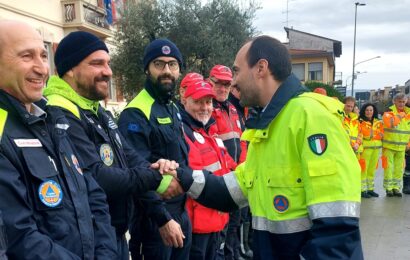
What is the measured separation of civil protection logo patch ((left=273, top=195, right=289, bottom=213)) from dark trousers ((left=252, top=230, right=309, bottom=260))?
142 millimetres

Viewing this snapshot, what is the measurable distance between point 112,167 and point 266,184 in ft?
3.26

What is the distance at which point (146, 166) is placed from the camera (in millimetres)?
2895

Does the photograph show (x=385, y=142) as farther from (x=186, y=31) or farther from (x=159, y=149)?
(x=186, y=31)

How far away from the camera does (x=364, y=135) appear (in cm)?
895

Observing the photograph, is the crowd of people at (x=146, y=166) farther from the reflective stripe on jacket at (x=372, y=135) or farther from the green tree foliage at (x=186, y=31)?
the green tree foliage at (x=186, y=31)

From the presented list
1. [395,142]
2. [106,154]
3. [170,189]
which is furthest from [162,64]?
[395,142]

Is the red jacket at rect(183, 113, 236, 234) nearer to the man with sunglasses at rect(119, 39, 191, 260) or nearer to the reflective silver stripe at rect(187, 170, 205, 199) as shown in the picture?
the man with sunglasses at rect(119, 39, 191, 260)

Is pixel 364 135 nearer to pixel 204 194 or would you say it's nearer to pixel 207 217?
pixel 207 217

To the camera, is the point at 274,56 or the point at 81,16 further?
the point at 81,16

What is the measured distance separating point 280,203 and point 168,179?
1086mm

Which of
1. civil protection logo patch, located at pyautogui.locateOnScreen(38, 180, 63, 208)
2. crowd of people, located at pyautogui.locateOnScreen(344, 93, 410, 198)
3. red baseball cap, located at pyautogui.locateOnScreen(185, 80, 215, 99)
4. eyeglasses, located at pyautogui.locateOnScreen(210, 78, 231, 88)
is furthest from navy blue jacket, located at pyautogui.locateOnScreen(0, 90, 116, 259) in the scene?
crowd of people, located at pyautogui.locateOnScreen(344, 93, 410, 198)

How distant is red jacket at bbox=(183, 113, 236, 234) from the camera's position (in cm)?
350

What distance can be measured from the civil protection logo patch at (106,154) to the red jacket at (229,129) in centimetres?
232

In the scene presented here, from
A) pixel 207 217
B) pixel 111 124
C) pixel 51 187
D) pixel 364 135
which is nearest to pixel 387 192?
pixel 364 135
